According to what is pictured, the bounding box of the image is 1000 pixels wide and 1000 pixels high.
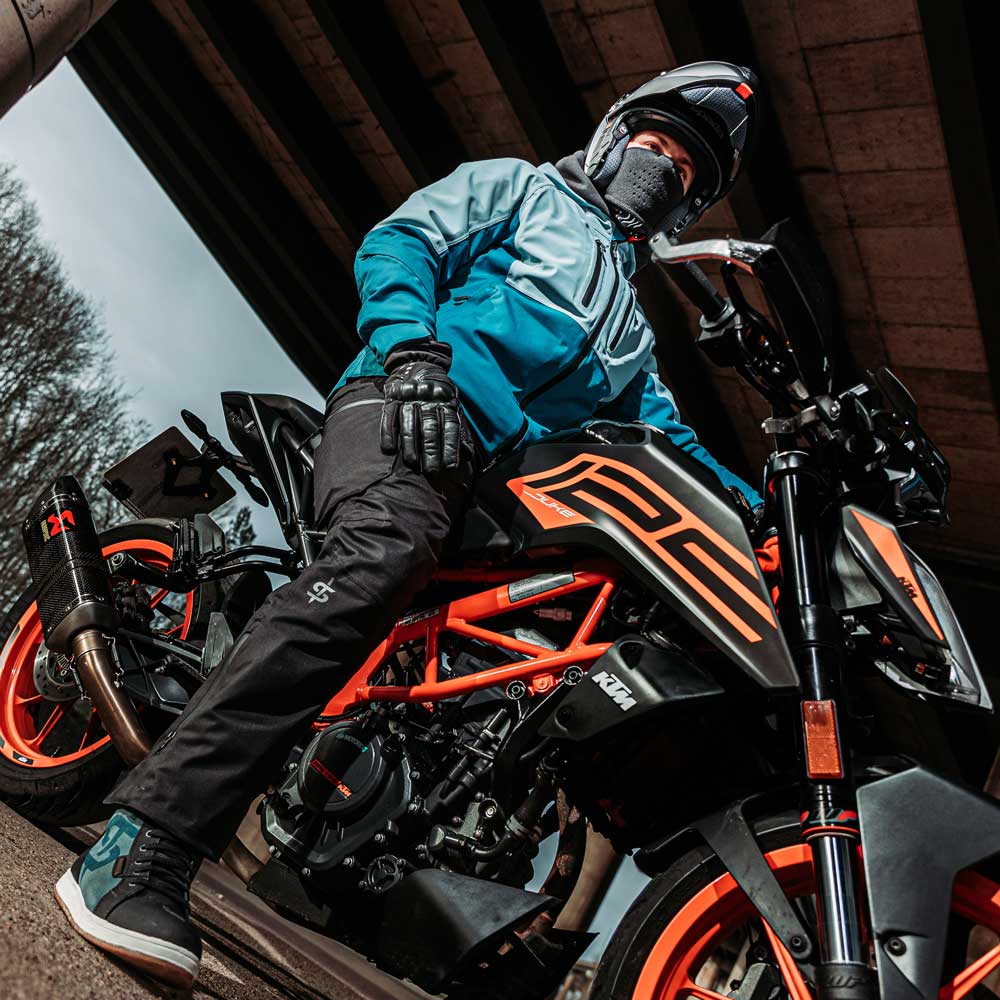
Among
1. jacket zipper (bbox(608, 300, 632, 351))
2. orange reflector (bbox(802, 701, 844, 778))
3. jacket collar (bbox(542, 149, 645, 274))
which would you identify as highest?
jacket collar (bbox(542, 149, 645, 274))

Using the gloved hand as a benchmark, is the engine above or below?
below

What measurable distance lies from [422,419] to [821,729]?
99cm

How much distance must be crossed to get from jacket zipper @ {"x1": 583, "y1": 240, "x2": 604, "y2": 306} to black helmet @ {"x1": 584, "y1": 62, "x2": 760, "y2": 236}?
374mm

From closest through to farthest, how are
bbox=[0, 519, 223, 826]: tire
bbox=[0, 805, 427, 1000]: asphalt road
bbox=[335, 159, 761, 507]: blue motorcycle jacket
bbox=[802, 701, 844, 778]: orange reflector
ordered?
1. bbox=[0, 805, 427, 1000]: asphalt road
2. bbox=[802, 701, 844, 778]: orange reflector
3. bbox=[335, 159, 761, 507]: blue motorcycle jacket
4. bbox=[0, 519, 223, 826]: tire

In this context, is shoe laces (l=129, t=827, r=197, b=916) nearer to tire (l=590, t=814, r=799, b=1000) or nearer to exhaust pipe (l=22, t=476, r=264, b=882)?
exhaust pipe (l=22, t=476, r=264, b=882)

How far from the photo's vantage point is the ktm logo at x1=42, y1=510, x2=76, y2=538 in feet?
8.87

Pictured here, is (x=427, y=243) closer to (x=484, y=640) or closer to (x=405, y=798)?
(x=484, y=640)

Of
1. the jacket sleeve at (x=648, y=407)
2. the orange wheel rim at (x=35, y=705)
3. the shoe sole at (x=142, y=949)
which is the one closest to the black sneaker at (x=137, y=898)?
the shoe sole at (x=142, y=949)

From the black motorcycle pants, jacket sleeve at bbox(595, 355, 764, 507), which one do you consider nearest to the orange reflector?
the black motorcycle pants

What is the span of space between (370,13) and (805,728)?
522 cm

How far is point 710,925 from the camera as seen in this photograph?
164 cm

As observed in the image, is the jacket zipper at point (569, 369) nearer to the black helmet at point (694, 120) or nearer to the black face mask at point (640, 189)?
the black face mask at point (640, 189)

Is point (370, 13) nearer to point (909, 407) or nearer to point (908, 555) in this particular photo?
point (909, 407)

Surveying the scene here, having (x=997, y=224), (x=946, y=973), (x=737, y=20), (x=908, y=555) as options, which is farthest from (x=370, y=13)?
(x=946, y=973)
